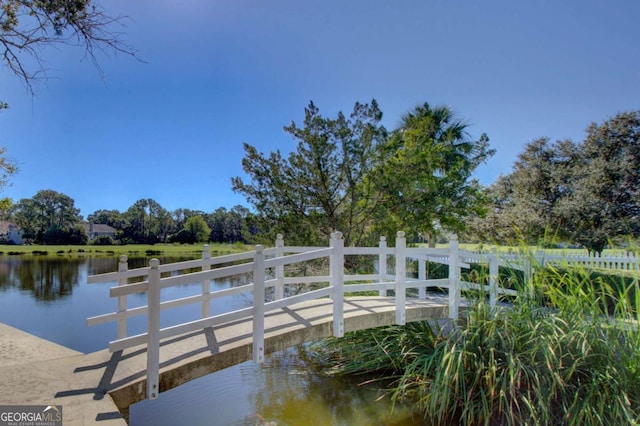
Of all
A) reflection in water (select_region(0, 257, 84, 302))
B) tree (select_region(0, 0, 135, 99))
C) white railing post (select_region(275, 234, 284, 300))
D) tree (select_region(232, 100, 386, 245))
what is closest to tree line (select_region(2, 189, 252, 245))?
reflection in water (select_region(0, 257, 84, 302))

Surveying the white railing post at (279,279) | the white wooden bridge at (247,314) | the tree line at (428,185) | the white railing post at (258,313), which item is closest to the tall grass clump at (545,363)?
the white wooden bridge at (247,314)

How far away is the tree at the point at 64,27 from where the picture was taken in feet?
13.2

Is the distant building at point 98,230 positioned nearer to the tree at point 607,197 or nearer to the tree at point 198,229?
the tree at point 198,229

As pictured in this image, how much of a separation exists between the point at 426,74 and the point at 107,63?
373 inches

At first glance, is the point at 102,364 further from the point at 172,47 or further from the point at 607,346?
the point at 172,47

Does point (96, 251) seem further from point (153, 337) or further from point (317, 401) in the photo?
point (153, 337)

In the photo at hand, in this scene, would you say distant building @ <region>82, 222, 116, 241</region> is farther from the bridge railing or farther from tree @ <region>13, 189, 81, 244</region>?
the bridge railing

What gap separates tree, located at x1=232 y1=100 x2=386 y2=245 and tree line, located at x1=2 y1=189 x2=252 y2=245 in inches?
1612

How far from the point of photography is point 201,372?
143 inches

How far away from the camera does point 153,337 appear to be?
10.8ft

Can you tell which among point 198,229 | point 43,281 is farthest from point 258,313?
point 198,229

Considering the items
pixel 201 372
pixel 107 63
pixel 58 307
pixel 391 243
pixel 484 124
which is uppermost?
pixel 484 124

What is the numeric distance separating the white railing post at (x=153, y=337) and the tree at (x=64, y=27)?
2.48 metres

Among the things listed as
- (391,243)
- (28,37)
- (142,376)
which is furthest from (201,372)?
(391,243)
